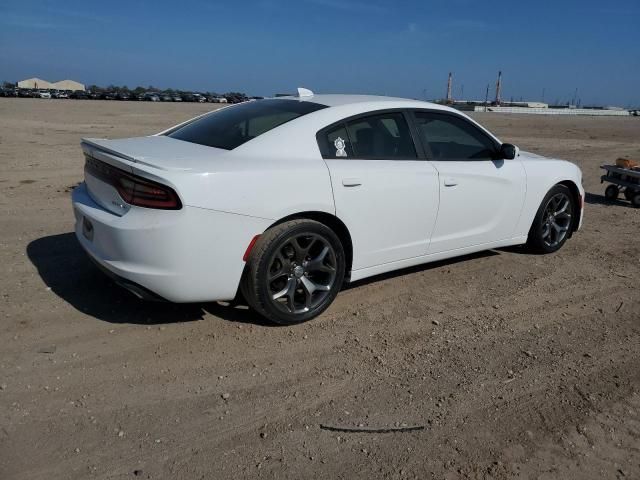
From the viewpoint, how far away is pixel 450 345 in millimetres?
3732

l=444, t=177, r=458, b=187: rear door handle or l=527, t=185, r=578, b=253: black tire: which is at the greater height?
A: l=444, t=177, r=458, b=187: rear door handle

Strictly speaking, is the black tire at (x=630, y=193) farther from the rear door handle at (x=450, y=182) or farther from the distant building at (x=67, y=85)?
the distant building at (x=67, y=85)

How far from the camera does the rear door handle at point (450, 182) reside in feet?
14.5

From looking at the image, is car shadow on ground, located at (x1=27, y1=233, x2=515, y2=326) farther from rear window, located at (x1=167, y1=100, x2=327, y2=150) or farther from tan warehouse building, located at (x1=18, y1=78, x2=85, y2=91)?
tan warehouse building, located at (x1=18, y1=78, x2=85, y2=91)

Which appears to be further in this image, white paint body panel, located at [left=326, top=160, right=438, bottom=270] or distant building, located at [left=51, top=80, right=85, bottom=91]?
distant building, located at [left=51, top=80, right=85, bottom=91]

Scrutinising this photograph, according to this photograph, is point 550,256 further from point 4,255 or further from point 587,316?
point 4,255

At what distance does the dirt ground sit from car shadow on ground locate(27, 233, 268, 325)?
0.8 inches

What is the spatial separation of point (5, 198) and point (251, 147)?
15.7 feet

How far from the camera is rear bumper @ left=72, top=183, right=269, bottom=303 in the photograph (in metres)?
3.25

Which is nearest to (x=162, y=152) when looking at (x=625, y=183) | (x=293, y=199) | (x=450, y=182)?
(x=293, y=199)

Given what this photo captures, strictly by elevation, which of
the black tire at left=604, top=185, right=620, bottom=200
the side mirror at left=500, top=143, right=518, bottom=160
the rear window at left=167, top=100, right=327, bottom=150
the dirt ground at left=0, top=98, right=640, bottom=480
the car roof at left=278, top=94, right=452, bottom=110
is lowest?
the dirt ground at left=0, top=98, right=640, bottom=480

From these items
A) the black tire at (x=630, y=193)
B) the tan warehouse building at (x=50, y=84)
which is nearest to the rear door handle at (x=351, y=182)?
the black tire at (x=630, y=193)

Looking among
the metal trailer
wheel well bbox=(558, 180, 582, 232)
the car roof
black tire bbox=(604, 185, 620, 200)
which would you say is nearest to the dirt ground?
wheel well bbox=(558, 180, 582, 232)

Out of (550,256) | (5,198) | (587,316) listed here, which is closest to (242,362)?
(587,316)
